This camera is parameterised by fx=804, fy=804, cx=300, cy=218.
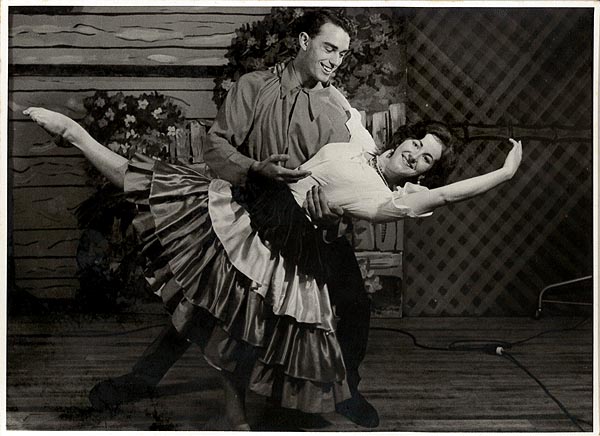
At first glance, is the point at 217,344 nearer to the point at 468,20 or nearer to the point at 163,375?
the point at 163,375

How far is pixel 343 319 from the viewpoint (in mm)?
2719

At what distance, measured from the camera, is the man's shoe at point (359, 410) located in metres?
2.72

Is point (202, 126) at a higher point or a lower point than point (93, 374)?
higher

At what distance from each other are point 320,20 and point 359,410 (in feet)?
4.35

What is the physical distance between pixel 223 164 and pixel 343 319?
0.66 m

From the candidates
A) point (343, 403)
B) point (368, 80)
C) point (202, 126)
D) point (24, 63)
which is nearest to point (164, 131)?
point (202, 126)

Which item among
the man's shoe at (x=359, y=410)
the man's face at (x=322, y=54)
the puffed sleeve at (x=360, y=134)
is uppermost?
the man's face at (x=322, y=54)

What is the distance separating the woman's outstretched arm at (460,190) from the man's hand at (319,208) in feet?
0.81

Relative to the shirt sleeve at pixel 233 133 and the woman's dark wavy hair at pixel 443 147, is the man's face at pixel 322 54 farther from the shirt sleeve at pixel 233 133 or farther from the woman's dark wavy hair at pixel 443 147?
the woman's dark wavy hair at pixel 443 147

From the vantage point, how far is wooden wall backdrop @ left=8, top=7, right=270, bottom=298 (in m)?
2.72

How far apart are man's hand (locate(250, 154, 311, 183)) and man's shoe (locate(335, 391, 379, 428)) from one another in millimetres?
761

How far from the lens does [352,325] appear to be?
2.72 meters

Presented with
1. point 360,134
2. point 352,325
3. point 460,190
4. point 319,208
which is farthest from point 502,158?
point 352,325

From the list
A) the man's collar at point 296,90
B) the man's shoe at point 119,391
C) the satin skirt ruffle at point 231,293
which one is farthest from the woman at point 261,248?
the man's shoe at point 119,391
